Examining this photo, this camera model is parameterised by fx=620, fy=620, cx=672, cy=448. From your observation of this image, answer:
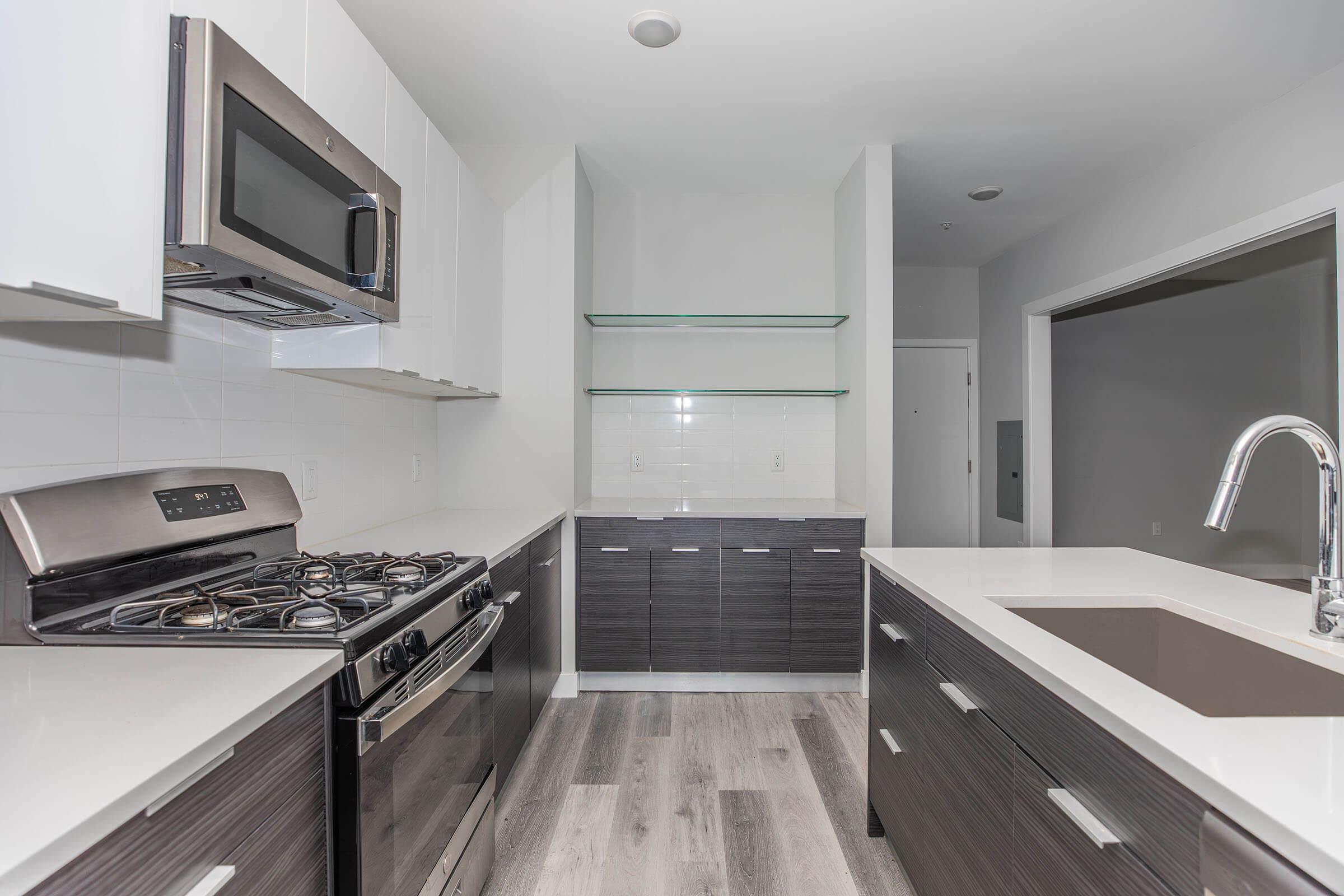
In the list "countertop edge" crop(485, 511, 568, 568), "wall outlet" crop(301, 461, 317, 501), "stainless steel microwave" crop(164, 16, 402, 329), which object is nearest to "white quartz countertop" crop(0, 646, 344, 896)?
"stainless steel microwave" crop(164, 16, 402, 329)

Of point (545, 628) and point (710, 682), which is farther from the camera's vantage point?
point (710, 682)

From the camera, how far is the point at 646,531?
9.28 ft

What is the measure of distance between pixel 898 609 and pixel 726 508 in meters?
1.42

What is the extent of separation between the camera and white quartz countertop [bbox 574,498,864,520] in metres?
2.81

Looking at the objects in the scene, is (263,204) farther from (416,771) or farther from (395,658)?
(416,771)

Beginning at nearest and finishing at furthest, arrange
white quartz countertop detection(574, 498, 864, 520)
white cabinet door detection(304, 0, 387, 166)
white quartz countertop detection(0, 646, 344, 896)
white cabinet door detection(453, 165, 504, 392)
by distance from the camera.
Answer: white quartz countertop detection(0, 646, 344, 896) → white cabinet door detection(304, 0, 387, 166) → white cabinet door detection(453, 165, 504, 392) → white quartz countertop detection(574, 498, 864, 520)

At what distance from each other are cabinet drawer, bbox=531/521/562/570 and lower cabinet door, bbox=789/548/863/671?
1.06 m

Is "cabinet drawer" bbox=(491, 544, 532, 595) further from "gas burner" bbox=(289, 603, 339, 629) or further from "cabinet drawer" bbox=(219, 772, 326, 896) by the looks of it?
"cabinet drawer" bbox=(219, 772, 326, 896)

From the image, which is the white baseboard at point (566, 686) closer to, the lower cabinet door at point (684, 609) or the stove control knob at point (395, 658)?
the lower cabinet door at point (684, 609)

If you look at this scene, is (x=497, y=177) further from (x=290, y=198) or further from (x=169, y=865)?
(x=169, y=865)

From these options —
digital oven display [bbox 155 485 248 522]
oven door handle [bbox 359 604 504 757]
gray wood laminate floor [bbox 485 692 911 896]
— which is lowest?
gray wood laminate floor [bbox 485 692 911 896]

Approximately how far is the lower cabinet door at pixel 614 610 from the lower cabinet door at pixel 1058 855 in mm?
1960

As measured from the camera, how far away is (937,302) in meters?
4.80

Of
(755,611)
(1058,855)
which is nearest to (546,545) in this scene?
(755,611)
